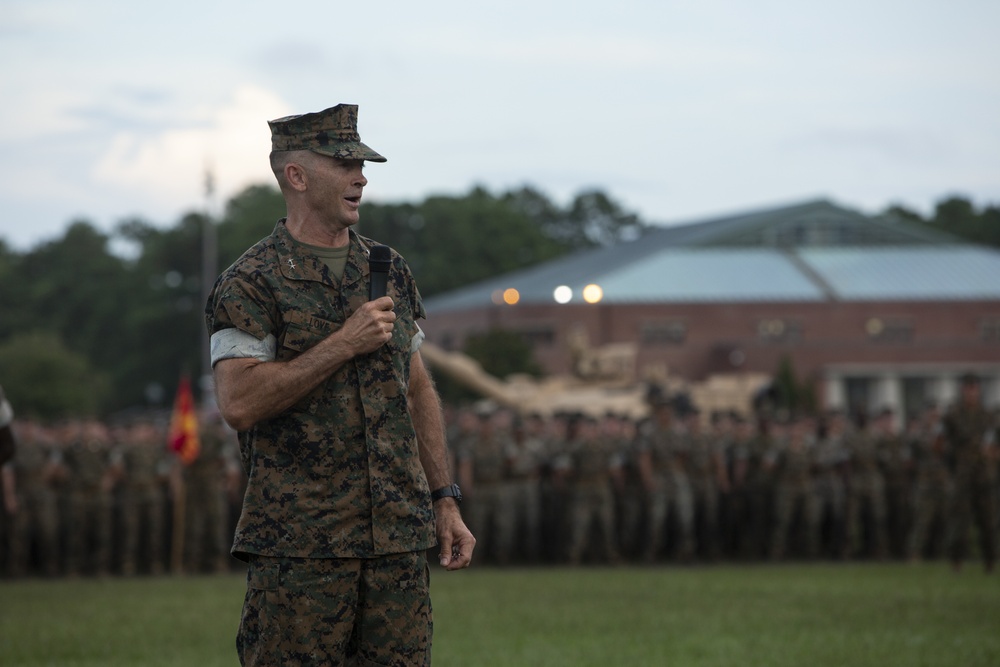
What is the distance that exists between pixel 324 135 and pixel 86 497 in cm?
1716

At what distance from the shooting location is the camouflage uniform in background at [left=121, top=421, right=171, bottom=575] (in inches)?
835

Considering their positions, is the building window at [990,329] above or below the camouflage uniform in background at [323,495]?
above

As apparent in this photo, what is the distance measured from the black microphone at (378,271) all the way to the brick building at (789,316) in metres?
58.9

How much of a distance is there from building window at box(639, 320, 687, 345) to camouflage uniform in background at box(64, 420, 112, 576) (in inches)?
1816

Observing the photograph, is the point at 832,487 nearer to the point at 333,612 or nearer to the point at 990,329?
the point at 333,612

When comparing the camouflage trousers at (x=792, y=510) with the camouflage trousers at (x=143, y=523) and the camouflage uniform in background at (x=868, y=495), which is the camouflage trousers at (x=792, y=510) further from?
the camouflage trousers at (x=143, y=523)

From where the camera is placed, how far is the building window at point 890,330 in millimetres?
67688

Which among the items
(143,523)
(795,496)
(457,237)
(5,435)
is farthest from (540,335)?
(5,435)

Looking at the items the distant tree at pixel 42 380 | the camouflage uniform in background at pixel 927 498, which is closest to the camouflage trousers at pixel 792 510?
the camouflage uniform in background at pixel 927 498

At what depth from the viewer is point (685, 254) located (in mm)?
71562

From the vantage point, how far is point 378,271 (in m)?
4.95

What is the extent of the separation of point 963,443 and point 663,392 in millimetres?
10424

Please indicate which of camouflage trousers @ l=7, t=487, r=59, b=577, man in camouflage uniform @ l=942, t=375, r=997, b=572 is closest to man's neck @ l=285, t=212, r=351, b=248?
man in camouflage uniform @ l=942, t=375, r=997, b=572

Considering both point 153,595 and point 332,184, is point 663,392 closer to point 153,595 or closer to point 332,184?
point 153,595
